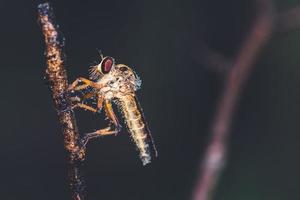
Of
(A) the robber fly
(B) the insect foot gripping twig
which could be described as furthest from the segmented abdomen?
(B) the insect foot gripping twig

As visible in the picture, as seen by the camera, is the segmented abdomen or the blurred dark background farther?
the blurred dark background

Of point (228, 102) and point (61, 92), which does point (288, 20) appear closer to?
point (228, 102)

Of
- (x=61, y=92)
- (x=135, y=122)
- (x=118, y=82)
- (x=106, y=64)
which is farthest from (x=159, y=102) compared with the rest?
(x=61, y=92)

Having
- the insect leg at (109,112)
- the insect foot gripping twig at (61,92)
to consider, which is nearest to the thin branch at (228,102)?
the insect leg at (109,112)

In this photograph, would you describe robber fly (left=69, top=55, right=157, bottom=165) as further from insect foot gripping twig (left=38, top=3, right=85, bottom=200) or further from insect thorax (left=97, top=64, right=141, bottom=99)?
insect foot gripping twig (left=38, top=3, right=85, bottom=200)

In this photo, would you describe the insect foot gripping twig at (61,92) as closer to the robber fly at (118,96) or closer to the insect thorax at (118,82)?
the robber fly at (118,96)

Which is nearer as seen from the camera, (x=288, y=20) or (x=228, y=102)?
(x=228, y=102)

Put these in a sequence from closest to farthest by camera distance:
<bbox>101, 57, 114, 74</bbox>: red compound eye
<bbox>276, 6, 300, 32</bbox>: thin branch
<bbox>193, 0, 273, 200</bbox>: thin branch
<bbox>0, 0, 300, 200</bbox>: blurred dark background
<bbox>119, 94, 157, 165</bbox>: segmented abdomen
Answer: <bbox>101, 57, 114, 74</bbox>: red compound eye → <bbox>119, 94, 157, 165</bbox>: segmented abdomen → <bbox>193, 0, 273, 200</bbox>: thin branch → <bbox>276, 6, 300, 32</bbox>: thin branch → <bbox>0, 0, 300, 200</bbox>: blurred dark background

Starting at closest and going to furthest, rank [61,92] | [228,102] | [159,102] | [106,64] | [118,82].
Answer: [61,92]
[106,64]
[118,82]
[228,102]
[159,102]
